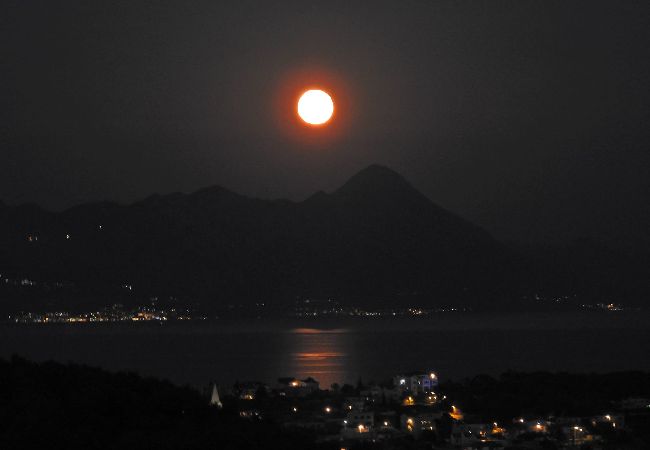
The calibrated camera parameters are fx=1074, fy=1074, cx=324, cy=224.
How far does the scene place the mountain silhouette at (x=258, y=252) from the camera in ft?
377

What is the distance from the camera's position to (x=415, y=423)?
17859mm

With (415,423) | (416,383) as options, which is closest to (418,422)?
(415,423)

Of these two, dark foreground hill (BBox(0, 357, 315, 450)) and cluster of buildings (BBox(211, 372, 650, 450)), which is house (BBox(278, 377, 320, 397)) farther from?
dark foreground hill (BBox(0, 357, 315, 450))

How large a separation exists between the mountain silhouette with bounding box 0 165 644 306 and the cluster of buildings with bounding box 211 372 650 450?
90.8 metres

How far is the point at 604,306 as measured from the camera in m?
134

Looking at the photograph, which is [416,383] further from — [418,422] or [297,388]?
[418,422]

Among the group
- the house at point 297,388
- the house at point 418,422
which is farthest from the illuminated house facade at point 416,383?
the house at point 418,422

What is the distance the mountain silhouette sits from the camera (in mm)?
114938

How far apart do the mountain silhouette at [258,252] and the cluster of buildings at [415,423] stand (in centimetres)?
9080

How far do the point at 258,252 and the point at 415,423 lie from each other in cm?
10729

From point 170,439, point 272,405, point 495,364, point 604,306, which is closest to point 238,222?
point 604,306

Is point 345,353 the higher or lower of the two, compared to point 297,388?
higher

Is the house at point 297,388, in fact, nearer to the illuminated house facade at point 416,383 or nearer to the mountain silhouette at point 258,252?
the illuminated house facade at point 416,383

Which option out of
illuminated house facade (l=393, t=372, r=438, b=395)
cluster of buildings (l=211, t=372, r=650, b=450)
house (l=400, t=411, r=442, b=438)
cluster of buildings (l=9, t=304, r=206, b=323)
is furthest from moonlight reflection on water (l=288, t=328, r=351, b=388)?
cluster of buildings (l=9, t=304, r=206, b=323)
